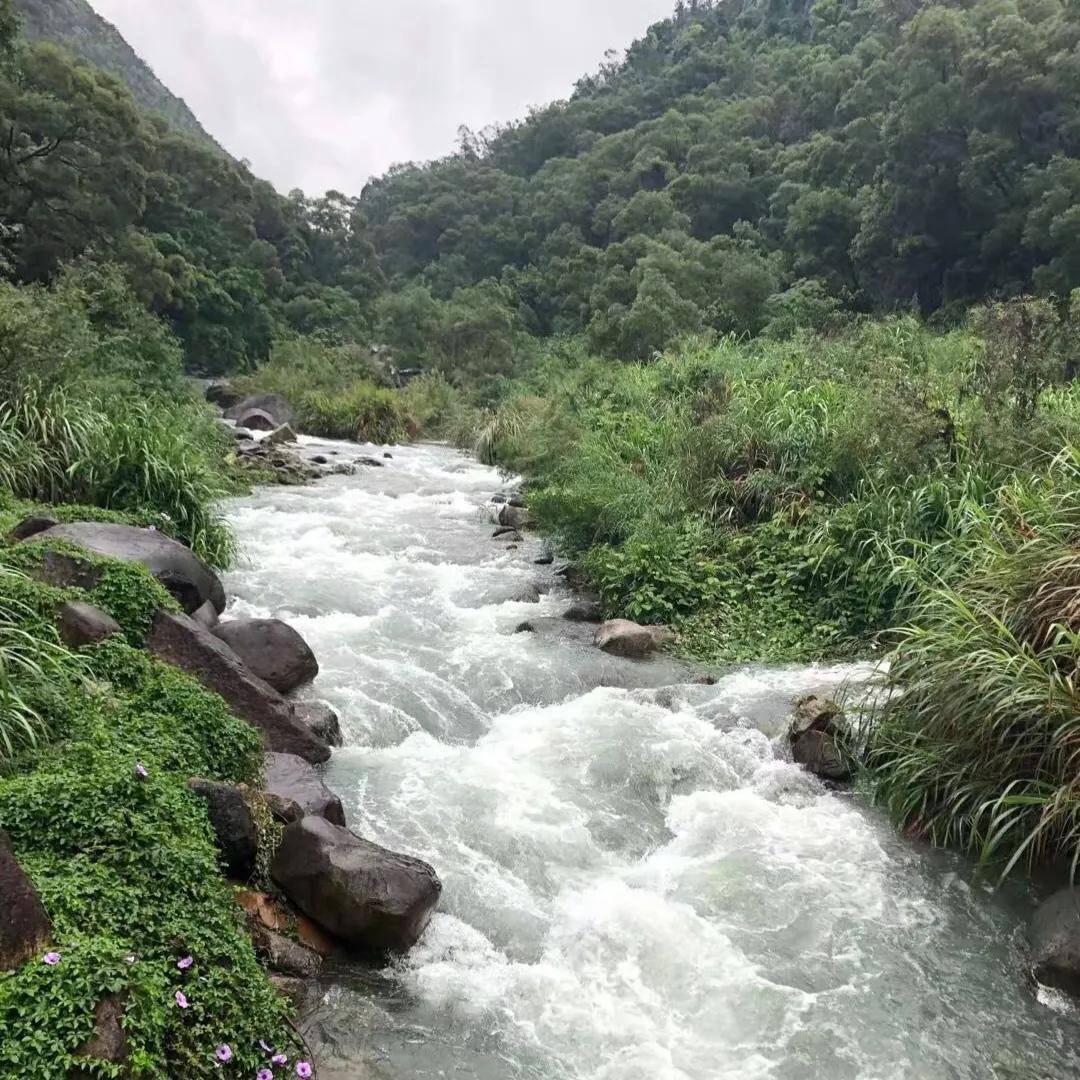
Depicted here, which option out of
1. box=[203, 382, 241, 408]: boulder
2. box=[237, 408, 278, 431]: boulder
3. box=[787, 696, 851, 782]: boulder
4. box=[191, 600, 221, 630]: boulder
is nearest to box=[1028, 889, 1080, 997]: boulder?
box=[787, 696, 851, 782]: boulder

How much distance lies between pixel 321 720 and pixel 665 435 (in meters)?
8.16

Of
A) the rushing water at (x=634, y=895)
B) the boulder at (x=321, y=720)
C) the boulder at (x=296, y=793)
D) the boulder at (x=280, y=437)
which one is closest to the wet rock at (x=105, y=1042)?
the rushing water at (x=634, y=895)

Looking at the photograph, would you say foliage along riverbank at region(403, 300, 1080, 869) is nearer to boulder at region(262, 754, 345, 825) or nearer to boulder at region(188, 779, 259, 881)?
boulder at region(262, 754, 345, 825)

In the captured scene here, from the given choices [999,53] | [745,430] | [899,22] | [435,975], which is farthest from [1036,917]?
[899,22]

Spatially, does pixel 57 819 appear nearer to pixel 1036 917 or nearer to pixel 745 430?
pixel 1036 917

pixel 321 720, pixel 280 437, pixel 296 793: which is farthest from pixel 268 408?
pixel 296 793

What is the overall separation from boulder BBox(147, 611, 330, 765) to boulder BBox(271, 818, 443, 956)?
1.35 m

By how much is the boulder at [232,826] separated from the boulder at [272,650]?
238 cm

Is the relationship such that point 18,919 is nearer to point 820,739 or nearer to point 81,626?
point 81,626

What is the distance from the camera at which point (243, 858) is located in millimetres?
4172

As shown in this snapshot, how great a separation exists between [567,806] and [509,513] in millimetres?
8663

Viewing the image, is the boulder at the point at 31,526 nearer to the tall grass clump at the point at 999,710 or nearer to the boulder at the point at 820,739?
the boulder at the point at 820,739

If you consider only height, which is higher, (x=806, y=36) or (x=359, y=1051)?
(x=806, y=36)

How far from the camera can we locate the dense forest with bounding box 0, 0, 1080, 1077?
384 centimetres
